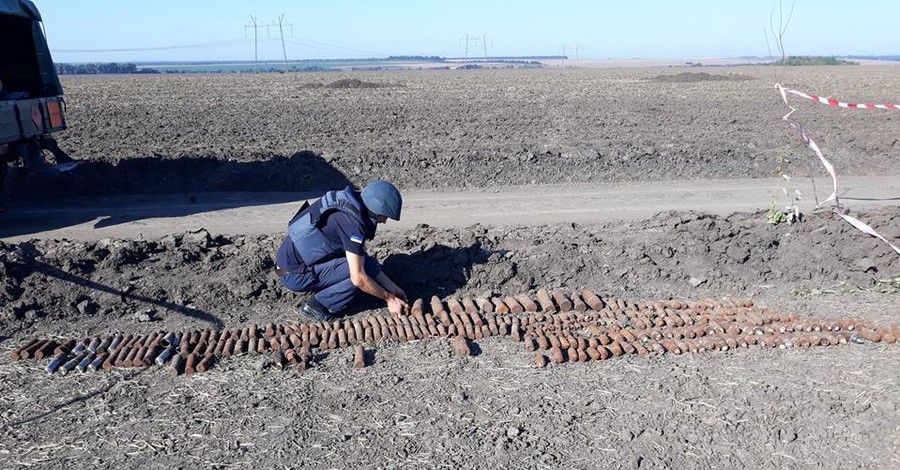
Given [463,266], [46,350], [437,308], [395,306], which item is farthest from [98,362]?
[463,266]

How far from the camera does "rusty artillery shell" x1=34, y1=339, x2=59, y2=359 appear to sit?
5422 mm

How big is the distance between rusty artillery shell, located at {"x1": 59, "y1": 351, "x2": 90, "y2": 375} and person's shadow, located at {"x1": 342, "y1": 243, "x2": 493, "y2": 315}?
2.11m

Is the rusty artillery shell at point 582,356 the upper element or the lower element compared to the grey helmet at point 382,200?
lower

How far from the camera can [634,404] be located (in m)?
4.79

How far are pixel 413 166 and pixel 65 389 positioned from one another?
25.0ft

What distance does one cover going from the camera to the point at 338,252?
6086mm

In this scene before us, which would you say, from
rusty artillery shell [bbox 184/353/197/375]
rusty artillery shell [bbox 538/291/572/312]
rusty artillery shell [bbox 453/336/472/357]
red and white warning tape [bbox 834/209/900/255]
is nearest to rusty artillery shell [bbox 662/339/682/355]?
rusty artillery shell [bbox 538/291/572/312]

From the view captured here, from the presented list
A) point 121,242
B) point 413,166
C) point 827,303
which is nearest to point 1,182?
point 121,242

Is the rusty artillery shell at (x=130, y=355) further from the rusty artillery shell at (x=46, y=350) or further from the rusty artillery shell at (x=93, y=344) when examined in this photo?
the rusty artillery shell at (x=46, y=350)

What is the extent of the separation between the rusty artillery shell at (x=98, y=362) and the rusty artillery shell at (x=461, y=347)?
2440 millimetres

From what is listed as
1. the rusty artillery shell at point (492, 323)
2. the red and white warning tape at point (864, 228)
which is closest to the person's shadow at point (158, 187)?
the rusty artillery shell at point (492, 323)

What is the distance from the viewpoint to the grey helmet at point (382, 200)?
5676mm

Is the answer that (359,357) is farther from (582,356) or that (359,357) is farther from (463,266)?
(463,266)

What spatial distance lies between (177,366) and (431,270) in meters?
2.44
